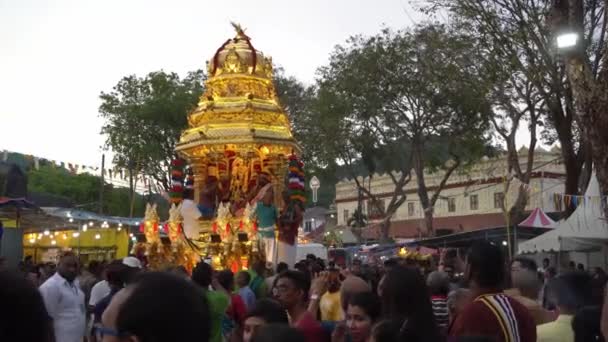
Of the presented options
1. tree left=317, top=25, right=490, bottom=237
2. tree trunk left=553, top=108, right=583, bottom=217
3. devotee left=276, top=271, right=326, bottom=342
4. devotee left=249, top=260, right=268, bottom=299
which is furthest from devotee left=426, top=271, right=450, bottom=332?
tree left=317, top=25, right=490, bottom=237

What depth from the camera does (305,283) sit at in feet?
19.7

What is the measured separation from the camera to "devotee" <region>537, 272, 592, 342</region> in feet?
17.1

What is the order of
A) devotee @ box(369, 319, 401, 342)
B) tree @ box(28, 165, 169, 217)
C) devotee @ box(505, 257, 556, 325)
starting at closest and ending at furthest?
devotee @ box(369, 319, 401, 342), devotee @ box(505, 257, 556, 325), tree @ box(28, 165, 169, 217)

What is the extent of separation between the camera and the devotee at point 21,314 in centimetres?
231

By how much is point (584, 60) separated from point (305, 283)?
9.93 meters

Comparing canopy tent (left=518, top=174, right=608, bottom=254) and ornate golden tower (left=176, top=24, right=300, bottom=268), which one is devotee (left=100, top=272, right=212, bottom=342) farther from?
ornate golden tower (left=176, top=24, right=300, bottom=268)

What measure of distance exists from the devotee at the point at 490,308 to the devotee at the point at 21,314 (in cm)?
271

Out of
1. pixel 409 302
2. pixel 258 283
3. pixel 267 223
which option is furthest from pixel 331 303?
pixel 267 223

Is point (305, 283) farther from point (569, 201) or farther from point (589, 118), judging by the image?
point (569, 201)

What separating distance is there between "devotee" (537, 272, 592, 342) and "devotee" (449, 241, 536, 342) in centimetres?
61

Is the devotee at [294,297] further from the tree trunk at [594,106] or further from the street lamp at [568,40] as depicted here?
the tree trunk at [594,106]

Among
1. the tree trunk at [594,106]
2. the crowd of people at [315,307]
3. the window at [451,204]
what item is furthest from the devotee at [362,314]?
the window at [451,204]

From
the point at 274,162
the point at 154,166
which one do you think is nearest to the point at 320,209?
the point at 154,166

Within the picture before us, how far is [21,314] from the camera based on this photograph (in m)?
2.35
